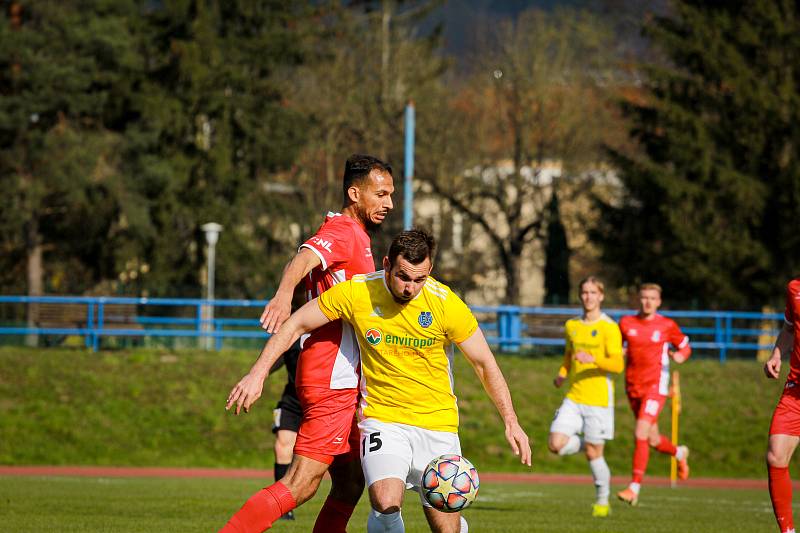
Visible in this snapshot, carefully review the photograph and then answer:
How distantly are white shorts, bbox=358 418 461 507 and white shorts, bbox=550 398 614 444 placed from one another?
584cm

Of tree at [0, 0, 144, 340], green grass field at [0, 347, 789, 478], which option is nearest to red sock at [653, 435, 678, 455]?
green grass field at [0, 347, 789, 478]

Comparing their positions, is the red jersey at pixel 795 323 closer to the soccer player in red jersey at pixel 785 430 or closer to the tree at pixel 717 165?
the soccer player in red jersey at pixel 785 430

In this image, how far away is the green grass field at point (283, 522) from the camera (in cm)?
1009

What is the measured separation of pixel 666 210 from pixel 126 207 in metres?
15.4

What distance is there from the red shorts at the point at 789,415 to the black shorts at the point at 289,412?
11.4 ft

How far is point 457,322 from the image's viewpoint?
664 centimetres

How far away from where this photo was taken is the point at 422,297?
669cm

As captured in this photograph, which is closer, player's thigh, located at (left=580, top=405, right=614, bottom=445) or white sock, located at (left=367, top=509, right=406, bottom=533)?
white sock, located at (left=367, top=509, right=406, bottom=533)

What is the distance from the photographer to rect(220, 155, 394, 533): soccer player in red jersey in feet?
21.5

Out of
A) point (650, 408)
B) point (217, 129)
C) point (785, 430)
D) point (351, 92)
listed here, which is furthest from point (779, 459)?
point (351, 92)

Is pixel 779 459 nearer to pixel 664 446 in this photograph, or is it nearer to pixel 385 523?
pixel 385 523

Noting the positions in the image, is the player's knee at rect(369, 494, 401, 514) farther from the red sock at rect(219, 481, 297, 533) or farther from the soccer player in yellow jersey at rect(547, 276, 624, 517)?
the soccer player in yellow jersey at rect(547, 276, 624, 517)

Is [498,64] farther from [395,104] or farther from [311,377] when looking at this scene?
[311,377]

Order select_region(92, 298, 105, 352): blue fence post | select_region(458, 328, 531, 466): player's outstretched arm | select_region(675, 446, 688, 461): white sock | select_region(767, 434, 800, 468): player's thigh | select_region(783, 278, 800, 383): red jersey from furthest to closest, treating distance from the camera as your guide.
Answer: select_region(92, 298, 105, 352): blue fence post, select_region(675, 446, 688, 461): white sock, select_region(783, 278, 800, 383): red jersey, select_region(767, 434, 800, 468): player's thigh, select_region(458, 328, 531, 466): player's outstretched arm
